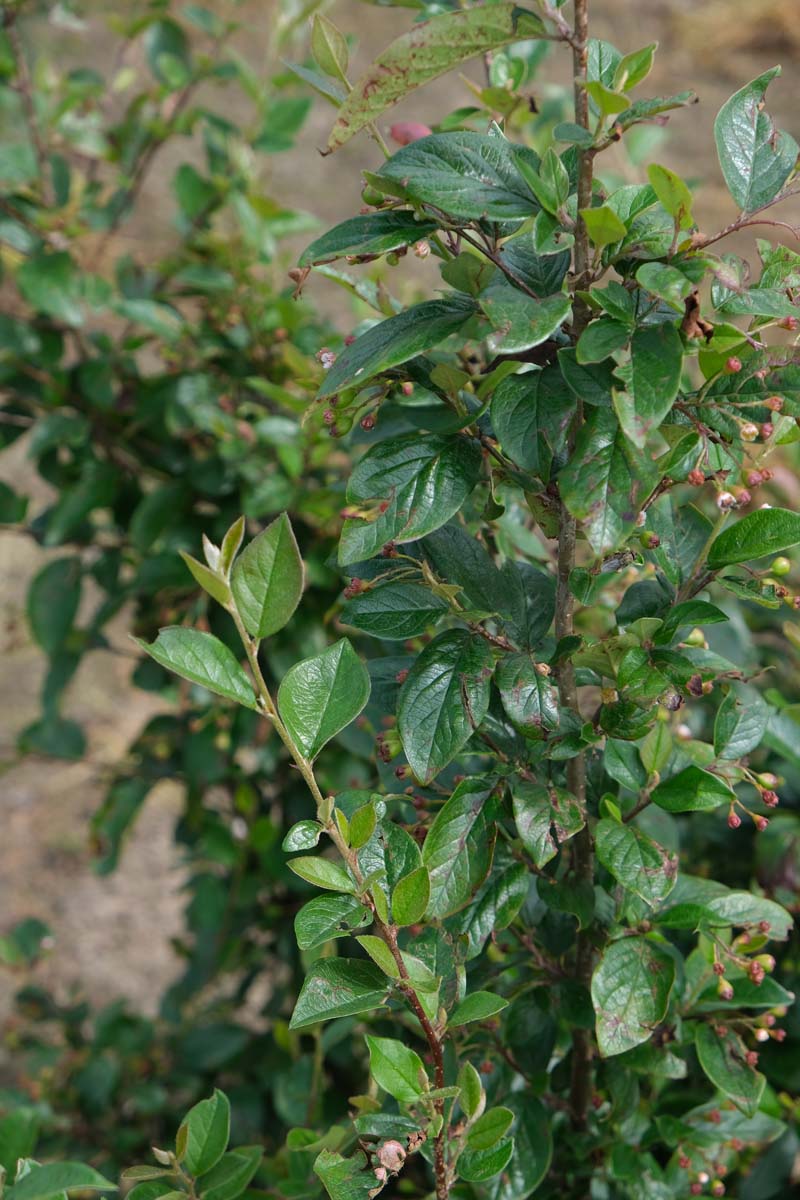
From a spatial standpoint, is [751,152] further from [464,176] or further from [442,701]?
[442,701]

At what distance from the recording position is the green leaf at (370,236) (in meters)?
0.49

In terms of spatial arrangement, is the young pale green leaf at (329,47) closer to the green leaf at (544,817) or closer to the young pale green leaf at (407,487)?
the young pale green leaf at (407,487)

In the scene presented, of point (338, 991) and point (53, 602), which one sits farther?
point (53, 602)

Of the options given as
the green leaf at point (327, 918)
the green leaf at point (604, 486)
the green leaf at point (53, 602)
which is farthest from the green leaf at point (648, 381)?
the green leaf at point (53, 602)

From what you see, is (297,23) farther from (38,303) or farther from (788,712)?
(788,712)

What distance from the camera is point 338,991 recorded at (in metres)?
0.51

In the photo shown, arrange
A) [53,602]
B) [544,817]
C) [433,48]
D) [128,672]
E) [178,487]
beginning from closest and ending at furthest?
[433,48] < [544,817] < [178,487] < [53,602] < [128,672]

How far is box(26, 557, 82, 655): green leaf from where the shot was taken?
135cm

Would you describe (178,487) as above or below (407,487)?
below

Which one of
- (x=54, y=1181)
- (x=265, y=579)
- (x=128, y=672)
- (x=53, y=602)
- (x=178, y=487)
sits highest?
(x=265, y=579)

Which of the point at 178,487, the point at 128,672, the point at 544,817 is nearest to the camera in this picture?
the point at 544,817

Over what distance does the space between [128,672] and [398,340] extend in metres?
2.08

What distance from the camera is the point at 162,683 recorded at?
51.0 inches

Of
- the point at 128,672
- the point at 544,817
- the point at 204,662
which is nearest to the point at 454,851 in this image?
the point at 544,817
